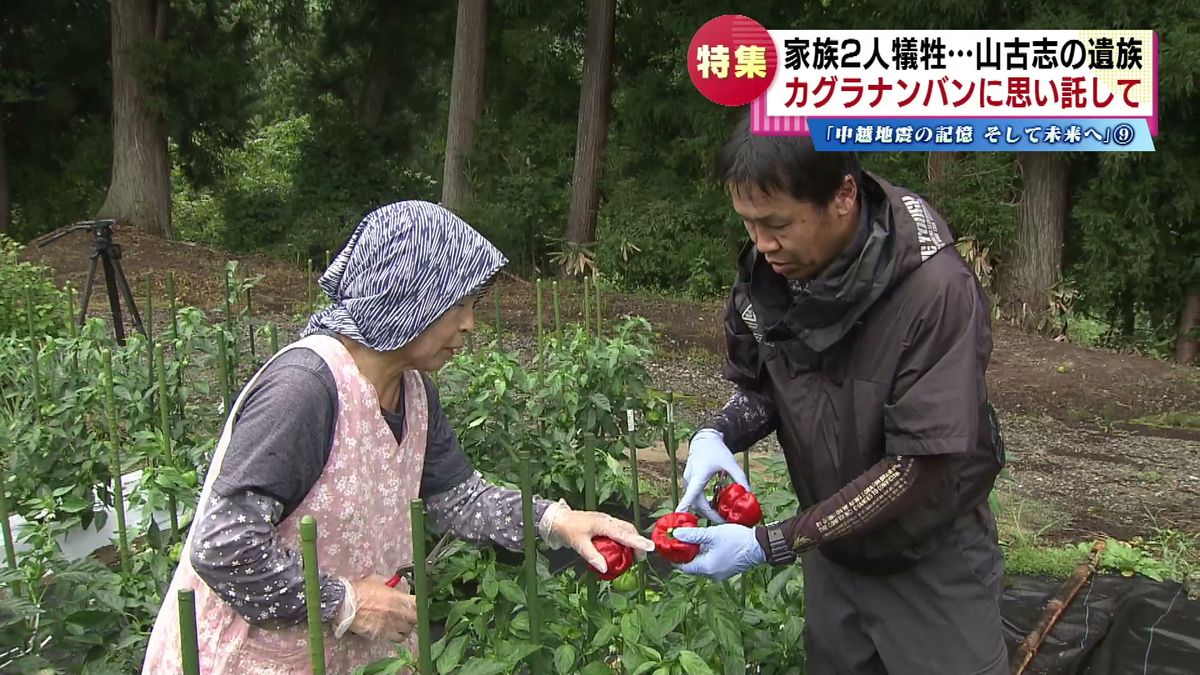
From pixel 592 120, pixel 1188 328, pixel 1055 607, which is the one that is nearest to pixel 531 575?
pixel 1055 607

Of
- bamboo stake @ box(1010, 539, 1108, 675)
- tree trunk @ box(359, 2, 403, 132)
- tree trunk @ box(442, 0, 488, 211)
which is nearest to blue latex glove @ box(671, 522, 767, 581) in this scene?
bamboo stake @ box(1010, 539, 1108, 675)

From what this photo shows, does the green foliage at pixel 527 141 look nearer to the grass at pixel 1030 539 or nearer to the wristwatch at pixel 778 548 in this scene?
the grass at pixel 1030 539

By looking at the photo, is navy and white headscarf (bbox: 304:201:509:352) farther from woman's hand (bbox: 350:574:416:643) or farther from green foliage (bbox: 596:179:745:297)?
green foliage (bbox: 596:179:745:297)

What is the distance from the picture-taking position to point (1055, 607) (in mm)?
3230

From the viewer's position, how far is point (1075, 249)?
31.3 ft

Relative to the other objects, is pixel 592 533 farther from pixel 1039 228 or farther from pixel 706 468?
pixel 1039 228

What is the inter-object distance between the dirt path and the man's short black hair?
2.79 meters

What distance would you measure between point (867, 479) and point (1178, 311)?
941 cm

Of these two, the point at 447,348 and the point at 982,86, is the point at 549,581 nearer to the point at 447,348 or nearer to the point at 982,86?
the point at 447,348

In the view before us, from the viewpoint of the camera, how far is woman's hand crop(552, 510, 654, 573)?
1750mm

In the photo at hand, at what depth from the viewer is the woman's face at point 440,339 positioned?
167 cm

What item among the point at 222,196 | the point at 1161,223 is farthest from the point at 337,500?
the point at 222,196

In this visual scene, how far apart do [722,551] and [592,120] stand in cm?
1004

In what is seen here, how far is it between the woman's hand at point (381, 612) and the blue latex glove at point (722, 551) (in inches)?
17.6
